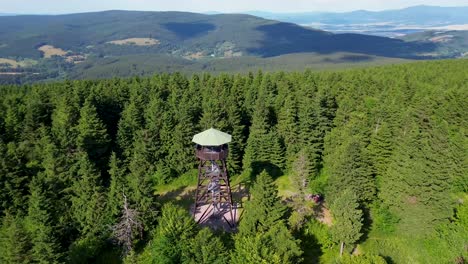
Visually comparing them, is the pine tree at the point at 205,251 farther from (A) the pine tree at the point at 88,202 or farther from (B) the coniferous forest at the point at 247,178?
(A) the pine tree at the point at 88,202

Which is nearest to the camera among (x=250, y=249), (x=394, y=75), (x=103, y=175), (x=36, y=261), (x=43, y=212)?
(x=250, y=249)

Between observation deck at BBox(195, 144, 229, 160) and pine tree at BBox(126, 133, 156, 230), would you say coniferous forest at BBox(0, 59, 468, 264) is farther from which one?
observation deck at BBox(195, 144, 229, 160)

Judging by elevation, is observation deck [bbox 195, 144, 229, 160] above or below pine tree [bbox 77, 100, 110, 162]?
above

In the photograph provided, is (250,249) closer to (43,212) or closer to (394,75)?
(43,212)

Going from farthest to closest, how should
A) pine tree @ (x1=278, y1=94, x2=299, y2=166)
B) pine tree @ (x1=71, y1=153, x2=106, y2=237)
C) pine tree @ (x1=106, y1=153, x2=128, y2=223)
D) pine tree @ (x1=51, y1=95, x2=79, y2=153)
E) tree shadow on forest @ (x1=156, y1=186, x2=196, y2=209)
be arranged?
pine tree @ (x1=278, y1=94, x2=299, y2=166) → pine tree @ (x1=51, y1=95, x2=79, y2=153) → tree shadow on forest @ (x1=156, y1=186, x2=196, y2=209) → pine tree @ (x1=106, y1=153, x2=128, y2=223) → pine tree @ (x1=71, y1=153, x2=106, y2=237)

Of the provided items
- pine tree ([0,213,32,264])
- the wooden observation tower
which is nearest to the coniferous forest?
pine tree ([0,213,32,264])

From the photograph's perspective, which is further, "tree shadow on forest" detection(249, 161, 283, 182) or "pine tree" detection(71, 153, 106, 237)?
"tree shadow on forest" detection(249, 161, 283, 182)

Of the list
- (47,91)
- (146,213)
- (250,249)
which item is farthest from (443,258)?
(47,91)

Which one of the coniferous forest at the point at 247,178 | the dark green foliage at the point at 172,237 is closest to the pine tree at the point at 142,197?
the coniferous forest at the point at 247,178
